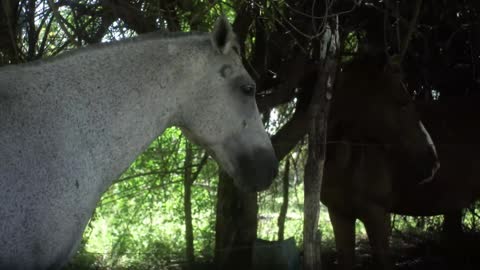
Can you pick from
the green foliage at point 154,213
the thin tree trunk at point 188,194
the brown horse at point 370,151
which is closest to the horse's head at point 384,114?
the brown horse at point 370,151

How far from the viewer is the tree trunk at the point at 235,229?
17.2 feet

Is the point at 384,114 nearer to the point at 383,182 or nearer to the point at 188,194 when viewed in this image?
the point at 383,182

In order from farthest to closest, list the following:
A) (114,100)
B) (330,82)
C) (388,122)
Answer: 1. (388,122)
2. (330,82)
3. (114,100)

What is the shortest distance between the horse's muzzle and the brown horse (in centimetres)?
215

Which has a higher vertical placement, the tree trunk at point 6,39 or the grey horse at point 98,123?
the tree trunk at point 6,39

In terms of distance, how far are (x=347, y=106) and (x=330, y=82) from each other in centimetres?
116

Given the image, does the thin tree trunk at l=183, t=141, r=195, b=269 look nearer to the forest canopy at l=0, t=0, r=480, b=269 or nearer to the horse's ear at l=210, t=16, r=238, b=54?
the forest canopy at l=0, t=0, r=480, b=269

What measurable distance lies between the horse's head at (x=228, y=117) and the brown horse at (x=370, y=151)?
2235mm

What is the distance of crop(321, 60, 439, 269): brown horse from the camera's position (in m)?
5.12

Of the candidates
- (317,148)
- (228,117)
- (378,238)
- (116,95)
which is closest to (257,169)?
(228,117)

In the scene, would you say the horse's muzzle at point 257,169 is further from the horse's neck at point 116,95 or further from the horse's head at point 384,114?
the horse's head at point 384,114

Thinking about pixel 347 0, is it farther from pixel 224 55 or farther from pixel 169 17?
pixel 224 55

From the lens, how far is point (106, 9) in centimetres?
459

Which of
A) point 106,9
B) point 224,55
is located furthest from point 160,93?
point 106,9
